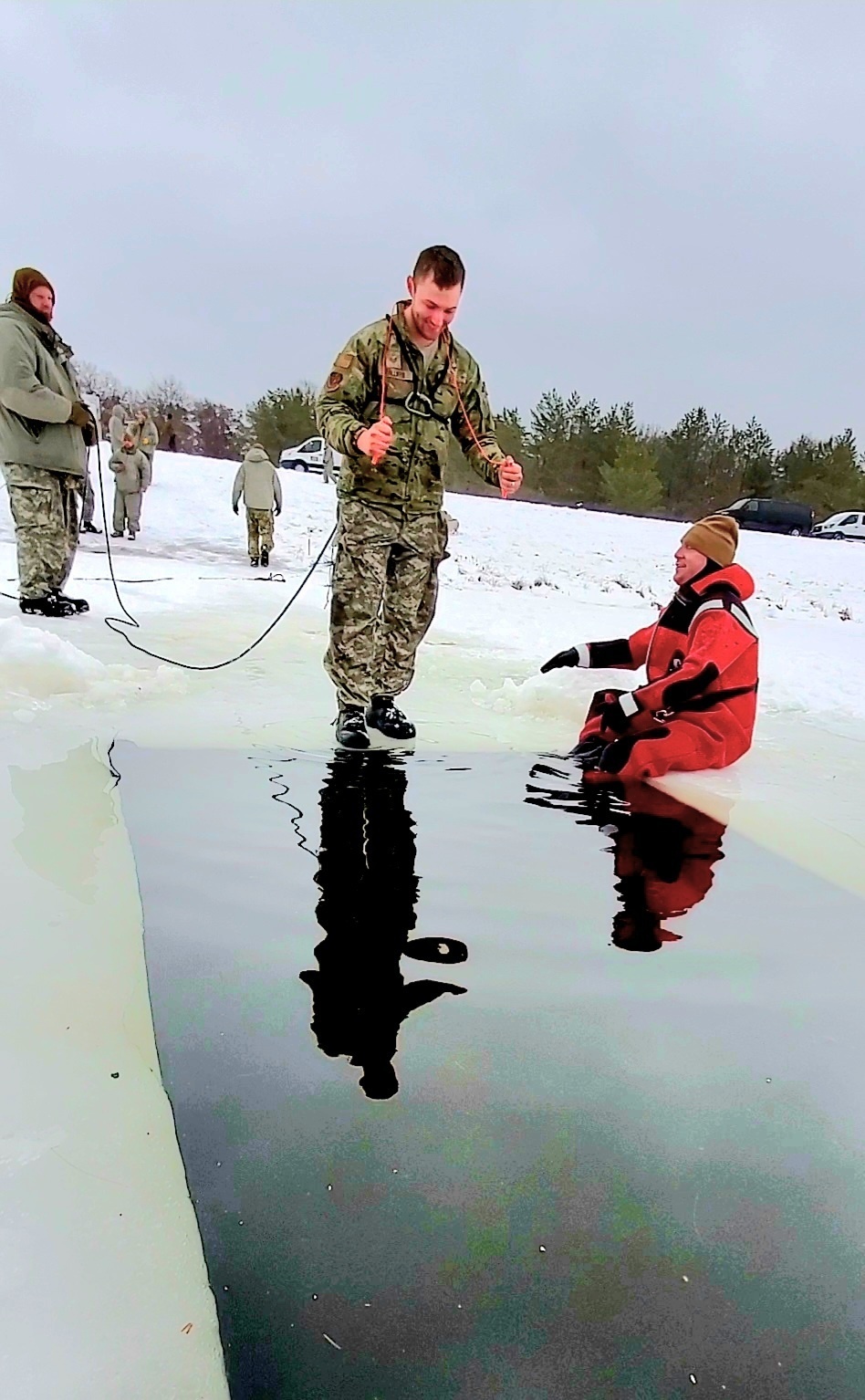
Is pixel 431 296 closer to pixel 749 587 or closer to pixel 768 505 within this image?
pixel 749 587

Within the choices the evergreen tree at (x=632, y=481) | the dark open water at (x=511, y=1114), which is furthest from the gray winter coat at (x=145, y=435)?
the evergreen tree at (x=632, y=481)

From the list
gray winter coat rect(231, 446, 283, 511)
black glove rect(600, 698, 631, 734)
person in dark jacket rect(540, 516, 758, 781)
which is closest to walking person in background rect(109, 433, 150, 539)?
gray winter coat rect(231, 446, 283, 511)

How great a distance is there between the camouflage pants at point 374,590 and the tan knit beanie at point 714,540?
106 cm

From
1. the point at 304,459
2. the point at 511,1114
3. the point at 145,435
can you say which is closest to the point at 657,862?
the point at 511,1114

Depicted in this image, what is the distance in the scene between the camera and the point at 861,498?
36.8 m

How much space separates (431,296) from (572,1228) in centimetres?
315

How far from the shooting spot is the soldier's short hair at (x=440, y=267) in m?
3.35

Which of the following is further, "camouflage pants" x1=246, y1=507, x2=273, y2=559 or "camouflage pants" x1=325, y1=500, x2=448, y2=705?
"camouflage pants" x1=246, y1=507, x2=273, y2=559

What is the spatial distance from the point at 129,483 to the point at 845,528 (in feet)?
78.5

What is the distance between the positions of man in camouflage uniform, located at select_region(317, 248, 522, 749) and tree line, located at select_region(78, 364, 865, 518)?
33.4 metres

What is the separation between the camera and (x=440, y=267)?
11.0ft

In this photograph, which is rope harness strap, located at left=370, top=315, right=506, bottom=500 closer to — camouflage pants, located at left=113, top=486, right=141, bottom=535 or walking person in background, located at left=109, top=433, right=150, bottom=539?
walking person in background, located at left=109, top=433, right=150, bottom=539

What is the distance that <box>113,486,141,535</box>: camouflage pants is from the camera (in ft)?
41.1

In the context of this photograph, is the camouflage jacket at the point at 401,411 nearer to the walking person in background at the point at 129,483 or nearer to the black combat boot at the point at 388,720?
the black combat boot at the point at 388,720
